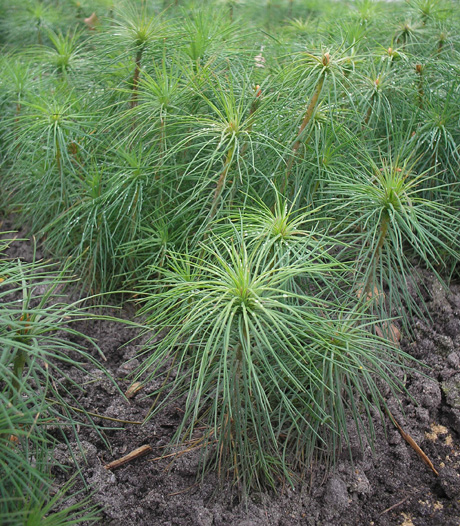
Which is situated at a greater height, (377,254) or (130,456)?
(377,254)

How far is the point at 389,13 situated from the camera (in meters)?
2.38

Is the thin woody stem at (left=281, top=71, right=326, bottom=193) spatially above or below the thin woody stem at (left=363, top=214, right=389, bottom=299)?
above

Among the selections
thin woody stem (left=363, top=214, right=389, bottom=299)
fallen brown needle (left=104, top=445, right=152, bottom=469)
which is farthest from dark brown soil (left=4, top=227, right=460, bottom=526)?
thin woody stem (left=363, top=214, right=389, bottom=299)

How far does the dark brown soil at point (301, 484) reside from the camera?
120 cm

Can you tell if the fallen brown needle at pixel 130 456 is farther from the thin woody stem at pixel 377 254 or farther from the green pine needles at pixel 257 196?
the thin woody stem at pixel 377 254

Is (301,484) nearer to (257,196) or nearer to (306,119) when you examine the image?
(257,196)

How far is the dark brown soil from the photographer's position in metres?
1.20

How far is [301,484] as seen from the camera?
50.2 inches

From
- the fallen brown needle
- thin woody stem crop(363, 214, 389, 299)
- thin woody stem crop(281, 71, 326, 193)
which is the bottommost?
the fallen brown needle

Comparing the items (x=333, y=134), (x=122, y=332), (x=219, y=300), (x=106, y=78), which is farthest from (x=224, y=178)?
(x=106, y=78)

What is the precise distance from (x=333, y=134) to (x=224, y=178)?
1.11 feet

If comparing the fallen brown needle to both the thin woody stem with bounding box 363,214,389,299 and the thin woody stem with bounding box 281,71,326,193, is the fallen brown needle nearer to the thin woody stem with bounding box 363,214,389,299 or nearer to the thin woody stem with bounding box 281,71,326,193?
the thin woody stem with bounding box 363,214,389,299

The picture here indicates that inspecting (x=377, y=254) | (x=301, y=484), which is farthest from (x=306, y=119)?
(x=301, y=484)

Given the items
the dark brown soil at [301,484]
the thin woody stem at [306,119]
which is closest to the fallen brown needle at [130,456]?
the dark brown soil at [301,484]
